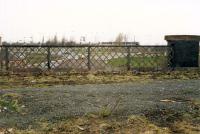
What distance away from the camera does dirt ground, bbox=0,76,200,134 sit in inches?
219

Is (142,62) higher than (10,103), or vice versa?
(142,62)

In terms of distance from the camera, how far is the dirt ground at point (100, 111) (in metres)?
5.56

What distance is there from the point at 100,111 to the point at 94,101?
2.97 feet

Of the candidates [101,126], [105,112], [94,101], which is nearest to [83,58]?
[94,101]

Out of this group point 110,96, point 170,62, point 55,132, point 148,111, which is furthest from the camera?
point 170,62

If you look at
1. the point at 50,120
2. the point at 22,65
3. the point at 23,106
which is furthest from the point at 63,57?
the point at 50,120

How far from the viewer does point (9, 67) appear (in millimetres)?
13266

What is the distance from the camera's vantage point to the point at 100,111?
6.37m

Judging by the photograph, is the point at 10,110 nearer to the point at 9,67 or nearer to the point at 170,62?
the point at 9,67

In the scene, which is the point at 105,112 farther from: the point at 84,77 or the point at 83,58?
the point at 83,58

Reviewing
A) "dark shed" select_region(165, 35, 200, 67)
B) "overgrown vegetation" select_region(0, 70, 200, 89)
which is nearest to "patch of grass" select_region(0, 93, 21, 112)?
"overgrown vegetation" select_region(0, 70, 200, 89)

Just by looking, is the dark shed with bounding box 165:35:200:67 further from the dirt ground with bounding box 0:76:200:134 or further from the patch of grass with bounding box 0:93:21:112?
the patch of grass with bounding box 0:93:21:112

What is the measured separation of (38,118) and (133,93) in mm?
2897

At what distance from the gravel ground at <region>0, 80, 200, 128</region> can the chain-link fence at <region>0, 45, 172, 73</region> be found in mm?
4595
